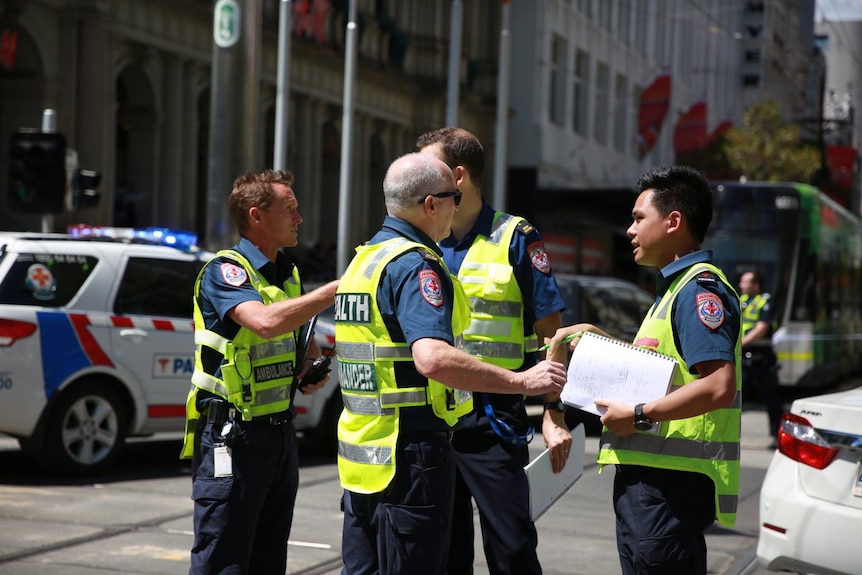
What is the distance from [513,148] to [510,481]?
38.4 m

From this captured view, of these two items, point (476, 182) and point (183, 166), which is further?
point (183, 166)

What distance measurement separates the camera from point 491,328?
514 cm

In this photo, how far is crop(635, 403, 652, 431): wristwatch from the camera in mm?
4004

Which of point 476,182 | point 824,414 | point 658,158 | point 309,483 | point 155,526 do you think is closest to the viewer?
point 476,182

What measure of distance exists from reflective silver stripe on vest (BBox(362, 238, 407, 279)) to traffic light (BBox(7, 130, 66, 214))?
451 inches

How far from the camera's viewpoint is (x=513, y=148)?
43.0 meters

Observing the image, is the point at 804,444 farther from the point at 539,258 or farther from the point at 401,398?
the point at 401,398

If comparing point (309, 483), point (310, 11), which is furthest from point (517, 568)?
point (310, 11)

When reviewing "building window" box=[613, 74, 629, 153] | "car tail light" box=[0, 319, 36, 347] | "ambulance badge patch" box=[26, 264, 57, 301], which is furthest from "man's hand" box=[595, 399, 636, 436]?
"building window" box=[613, 74, 629, 153]

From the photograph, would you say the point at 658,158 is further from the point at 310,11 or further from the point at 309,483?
the point at 309,483

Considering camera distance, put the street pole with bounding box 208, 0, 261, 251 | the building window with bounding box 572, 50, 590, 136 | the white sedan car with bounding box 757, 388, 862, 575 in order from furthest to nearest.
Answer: the building window with bounding box 572, 50, 590, 136
the street pole with bounding box 208, 0, 261, 251
the white sedan car with bounding box 757, 388, 862, 575

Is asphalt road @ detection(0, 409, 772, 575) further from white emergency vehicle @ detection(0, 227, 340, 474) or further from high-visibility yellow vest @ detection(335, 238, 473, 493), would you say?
high-visibility yellow vest @ detection(335, 238, 473, 493)

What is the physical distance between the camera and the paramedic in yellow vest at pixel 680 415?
13.0 ft

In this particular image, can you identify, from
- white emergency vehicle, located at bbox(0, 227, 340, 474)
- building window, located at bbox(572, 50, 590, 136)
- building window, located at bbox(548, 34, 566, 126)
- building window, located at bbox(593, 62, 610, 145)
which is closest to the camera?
white emergency vehicle, located at bbox(0, 227, 340, 474)
